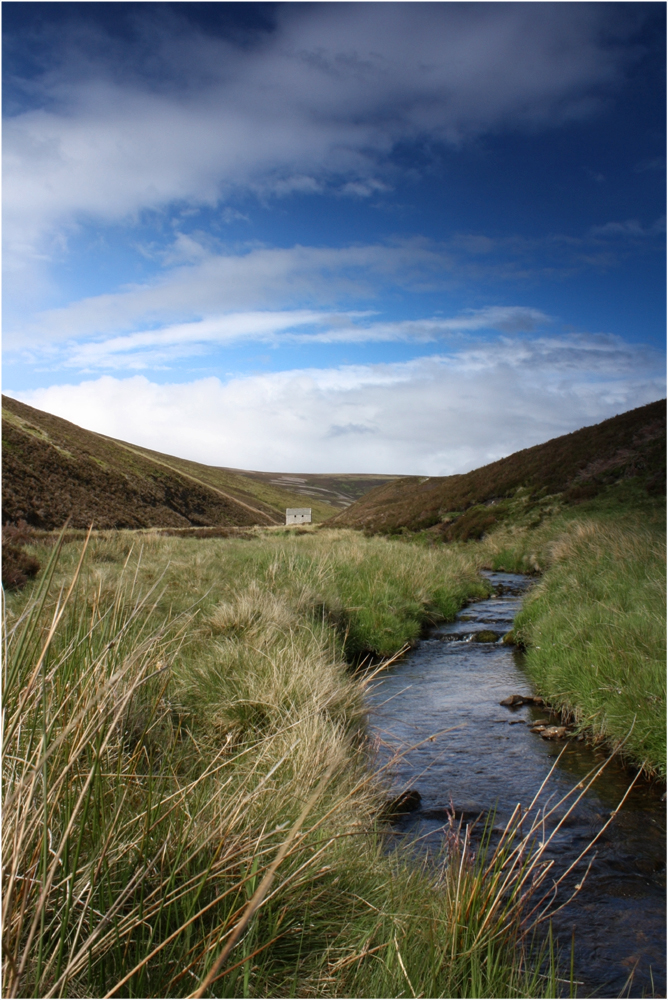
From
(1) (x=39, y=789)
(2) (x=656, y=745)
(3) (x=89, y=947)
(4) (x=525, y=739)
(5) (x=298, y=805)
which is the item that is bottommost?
(4) (x=525, y=739)

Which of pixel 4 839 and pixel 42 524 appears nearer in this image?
pixel 4 839

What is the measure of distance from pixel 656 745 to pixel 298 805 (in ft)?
11.5

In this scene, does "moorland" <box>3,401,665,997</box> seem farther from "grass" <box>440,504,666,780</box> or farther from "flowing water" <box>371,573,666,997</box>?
"flowing water" <box>371,573,666,997</box>

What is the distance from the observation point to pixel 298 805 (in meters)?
3.19

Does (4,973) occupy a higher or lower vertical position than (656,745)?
higher

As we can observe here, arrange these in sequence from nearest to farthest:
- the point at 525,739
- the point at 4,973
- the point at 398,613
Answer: the point at 4,973
the point at 525,739
the point at 398,613

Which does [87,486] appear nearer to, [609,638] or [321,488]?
[609,638]

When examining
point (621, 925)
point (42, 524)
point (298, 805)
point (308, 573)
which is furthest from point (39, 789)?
point (42, 524)

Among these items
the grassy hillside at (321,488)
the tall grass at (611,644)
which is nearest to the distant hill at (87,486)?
the tall grass at (611,644)

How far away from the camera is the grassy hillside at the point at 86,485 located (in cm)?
4141

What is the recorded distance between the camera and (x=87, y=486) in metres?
49.0

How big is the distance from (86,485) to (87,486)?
0.15 meters

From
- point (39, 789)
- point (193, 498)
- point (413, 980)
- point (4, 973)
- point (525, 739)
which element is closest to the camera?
point (4, 973)

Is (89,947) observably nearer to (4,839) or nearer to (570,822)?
(4,839)
